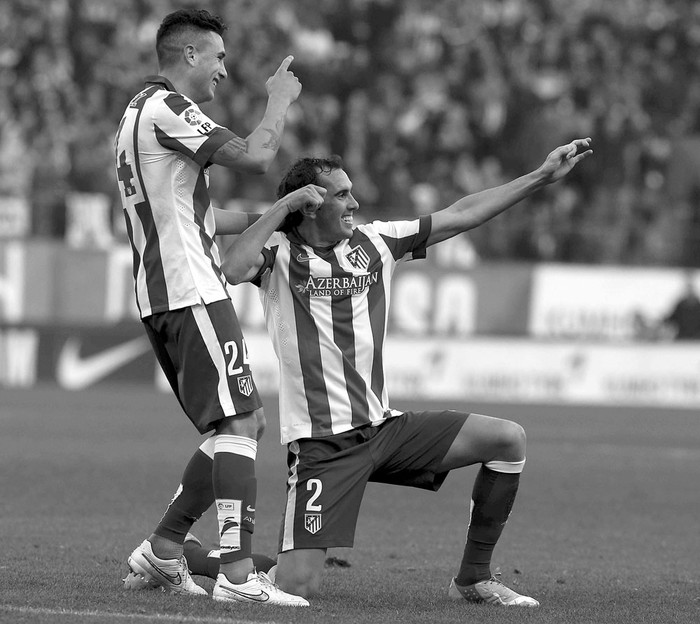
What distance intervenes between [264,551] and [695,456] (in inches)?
304

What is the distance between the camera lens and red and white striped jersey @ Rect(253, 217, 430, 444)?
614 cm

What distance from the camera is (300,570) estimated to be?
19.3ft

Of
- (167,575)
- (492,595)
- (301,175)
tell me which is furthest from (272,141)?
(492,595)

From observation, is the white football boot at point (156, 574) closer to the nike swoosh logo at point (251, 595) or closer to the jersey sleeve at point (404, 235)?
the nike swoosh logo at point (251, 595)

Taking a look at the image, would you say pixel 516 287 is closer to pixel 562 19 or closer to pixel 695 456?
pixel 562 19

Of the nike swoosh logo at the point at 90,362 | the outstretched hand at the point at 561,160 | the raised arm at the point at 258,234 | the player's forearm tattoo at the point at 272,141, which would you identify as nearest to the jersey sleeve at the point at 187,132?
the player's forearm tattoo at the point at 272,141

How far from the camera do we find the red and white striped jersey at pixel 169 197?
5.54 meters

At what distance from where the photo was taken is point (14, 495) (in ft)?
31.6

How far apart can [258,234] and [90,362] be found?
48.6ft

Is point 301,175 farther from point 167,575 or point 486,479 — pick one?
point 167,575

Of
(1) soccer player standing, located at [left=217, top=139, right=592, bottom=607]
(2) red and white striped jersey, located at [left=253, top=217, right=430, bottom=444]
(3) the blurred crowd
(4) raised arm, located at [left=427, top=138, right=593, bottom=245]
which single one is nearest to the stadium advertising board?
(3) the blurred crowd

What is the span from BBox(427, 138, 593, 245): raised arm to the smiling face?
0.46 m

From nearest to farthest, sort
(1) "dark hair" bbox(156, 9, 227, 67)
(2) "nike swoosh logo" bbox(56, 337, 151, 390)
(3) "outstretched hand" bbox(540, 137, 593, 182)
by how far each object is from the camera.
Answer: (1) "dark hair" bbox(156, 9, 227, 67) → (3) "outstretched hand" bbox(540, 137, 593, 182) → (2) "nike swoosh logo" bbox(56, 337, 151, 390)

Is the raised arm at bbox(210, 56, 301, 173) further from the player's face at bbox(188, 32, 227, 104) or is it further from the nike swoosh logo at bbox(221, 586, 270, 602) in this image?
the nike swoosh logo at bbox(221, 586, 270, 602)
